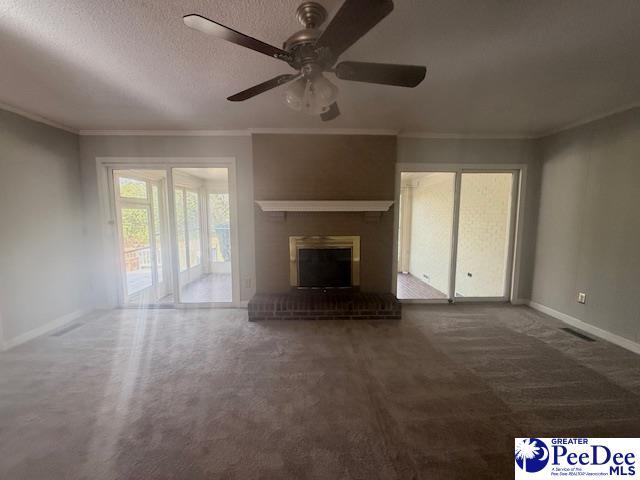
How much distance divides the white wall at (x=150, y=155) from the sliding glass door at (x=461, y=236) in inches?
87.4

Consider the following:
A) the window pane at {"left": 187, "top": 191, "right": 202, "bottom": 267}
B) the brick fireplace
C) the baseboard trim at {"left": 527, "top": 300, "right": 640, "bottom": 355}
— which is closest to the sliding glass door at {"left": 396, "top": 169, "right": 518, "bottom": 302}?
the baseboard trim at {"left": 527, "top": 300, "right": 640, "bottom": 355}

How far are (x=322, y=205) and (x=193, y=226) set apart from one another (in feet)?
10.1

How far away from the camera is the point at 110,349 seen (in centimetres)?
243

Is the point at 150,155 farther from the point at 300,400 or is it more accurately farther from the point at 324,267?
the point at 300,400

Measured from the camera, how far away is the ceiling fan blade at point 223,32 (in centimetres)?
98

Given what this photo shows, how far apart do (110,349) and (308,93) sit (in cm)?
296

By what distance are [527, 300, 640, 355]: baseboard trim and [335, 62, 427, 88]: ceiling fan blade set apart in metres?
3.32

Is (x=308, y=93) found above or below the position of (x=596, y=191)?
above

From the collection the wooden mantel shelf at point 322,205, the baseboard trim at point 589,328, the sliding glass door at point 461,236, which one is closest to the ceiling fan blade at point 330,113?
the wooden mantel shelf at point 322,205

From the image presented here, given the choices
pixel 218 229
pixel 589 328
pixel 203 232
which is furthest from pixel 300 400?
pixel 203 232

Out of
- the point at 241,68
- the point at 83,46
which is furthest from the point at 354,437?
the point at 83,46

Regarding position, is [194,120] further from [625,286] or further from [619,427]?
[625,286]

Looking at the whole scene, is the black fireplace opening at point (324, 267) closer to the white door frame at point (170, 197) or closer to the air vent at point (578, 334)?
the white door frame at point (170, 197)

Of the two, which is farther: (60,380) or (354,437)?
(60,380)
